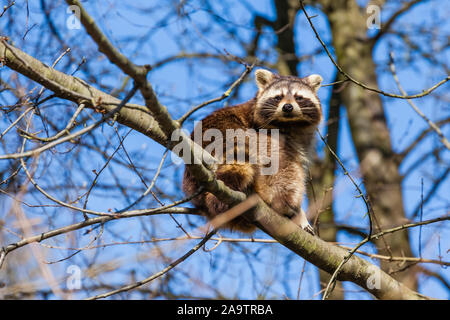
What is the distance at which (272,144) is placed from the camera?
6.21 metres

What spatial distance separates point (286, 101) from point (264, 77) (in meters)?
0.78

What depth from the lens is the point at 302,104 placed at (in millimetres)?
6934

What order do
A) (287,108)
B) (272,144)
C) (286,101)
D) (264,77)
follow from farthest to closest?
(264,77) < (286,101) < (287,108) < (272,144)

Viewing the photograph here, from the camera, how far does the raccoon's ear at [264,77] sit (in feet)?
24.2

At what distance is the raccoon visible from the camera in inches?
216

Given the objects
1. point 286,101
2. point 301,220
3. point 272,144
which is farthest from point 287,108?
point 301,220

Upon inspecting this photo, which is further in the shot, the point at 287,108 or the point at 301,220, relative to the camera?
the point at 287,108

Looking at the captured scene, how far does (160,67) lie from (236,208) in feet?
21.5

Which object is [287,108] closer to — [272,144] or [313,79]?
[272,144]

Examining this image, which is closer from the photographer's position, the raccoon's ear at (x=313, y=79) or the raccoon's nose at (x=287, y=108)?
the raccoon's nose at (x=287, y=108)

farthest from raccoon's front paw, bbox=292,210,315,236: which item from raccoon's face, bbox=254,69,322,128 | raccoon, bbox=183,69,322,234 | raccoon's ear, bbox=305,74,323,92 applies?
raccoon's ear, bbox=305,74,323,92

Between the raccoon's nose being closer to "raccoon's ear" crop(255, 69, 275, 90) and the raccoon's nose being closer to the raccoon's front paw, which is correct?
"raccoon's ear" crop(255, 69, 275, 90)

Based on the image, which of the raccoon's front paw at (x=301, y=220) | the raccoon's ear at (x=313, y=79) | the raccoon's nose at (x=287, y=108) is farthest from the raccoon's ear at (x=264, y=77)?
the raccoon's front paw at (x=301, y=220)

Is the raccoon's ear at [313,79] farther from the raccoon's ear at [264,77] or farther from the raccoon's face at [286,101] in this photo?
the raccoon's ear at [264,77]
